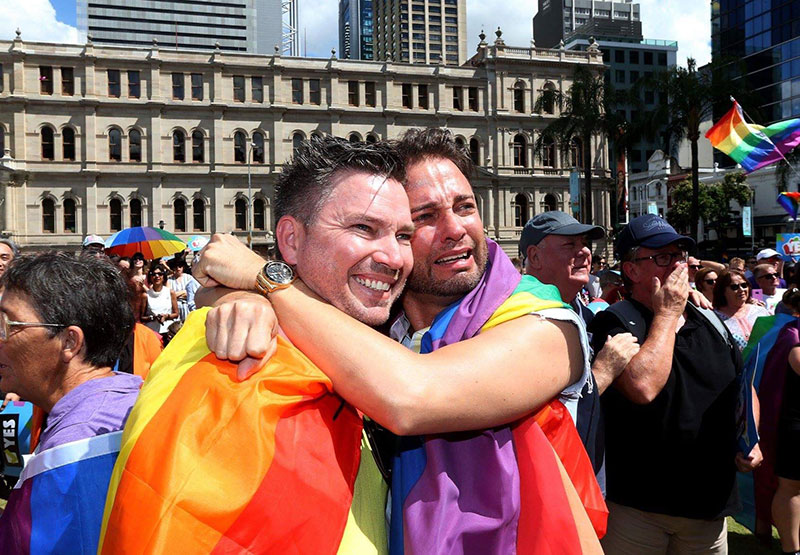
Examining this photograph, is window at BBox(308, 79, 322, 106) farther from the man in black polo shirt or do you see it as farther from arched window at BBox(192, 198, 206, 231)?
the man in black polo shirt

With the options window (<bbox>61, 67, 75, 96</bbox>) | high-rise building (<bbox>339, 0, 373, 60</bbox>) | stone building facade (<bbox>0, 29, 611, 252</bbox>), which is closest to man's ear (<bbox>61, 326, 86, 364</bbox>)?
stone building facade (<bbox>0, 29, 611, 252</bbox>)

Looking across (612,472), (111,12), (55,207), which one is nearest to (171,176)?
(55,207)

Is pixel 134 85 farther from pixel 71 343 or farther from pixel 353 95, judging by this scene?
pixel 71 343

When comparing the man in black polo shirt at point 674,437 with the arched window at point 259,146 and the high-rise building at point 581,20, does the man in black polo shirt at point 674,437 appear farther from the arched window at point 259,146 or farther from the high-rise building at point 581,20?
the high-rise building at point 581,20

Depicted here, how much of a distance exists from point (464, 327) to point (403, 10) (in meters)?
153

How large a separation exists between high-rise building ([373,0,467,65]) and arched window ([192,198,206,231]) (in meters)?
105

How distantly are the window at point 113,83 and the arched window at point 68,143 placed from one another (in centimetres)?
365

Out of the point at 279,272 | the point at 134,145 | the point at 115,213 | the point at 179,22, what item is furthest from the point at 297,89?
the point at 179,22

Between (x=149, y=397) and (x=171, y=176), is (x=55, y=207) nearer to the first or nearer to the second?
(x=171, y=176)

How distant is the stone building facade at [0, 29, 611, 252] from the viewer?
4309 cm

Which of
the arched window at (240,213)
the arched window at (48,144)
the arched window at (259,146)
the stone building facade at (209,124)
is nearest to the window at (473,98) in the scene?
the stone building facade at (209,124)

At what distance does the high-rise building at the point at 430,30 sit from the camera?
5605 inches

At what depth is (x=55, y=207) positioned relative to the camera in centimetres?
4347

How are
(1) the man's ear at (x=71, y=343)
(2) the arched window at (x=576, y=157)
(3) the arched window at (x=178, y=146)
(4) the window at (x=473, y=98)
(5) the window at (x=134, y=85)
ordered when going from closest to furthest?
(1) the man's ear at (x=71, y=343), (5) the window at (x=134, y=85), (3) the arched window at (x=178, y=146), (4) the window at (x=473, y=98), (2) the arched window at (x=576, y=157)
